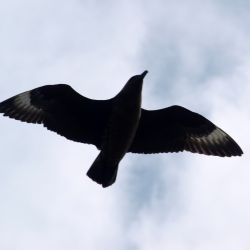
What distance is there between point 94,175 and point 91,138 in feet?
1.98

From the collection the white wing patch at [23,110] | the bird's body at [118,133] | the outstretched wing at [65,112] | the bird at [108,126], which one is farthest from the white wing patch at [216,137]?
the white wing patch at [23,110]

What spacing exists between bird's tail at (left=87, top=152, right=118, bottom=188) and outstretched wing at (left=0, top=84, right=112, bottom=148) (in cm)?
39

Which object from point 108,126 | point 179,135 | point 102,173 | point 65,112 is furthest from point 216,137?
point 65,112

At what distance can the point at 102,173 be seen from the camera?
6266 mm

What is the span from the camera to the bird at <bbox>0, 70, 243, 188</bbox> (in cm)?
629

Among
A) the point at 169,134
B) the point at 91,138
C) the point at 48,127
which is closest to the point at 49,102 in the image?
the point at 48,127

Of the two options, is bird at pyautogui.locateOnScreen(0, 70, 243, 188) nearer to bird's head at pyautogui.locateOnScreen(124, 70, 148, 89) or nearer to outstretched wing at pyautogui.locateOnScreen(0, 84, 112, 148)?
outstretched wing at pyautogui.locateOnScreen(0, 84, 112, 148)

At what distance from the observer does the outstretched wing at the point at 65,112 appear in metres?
6.66

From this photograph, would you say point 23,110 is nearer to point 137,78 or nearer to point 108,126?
point 108,126

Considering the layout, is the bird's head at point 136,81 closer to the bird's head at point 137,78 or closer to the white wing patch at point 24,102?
the bird's head at point 137,78

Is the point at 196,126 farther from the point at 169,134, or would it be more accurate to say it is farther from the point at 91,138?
the point at 91,138

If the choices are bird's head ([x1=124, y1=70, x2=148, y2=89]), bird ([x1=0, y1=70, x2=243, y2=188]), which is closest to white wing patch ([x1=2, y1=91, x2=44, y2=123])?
bird ([x1=0, y1=70, x2=243, y2=188])

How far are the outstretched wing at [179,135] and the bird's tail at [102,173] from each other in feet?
1.99

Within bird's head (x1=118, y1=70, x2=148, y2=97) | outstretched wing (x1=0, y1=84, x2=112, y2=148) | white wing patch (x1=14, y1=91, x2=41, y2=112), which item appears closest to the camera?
bird's head (x1=118, y1=70, x2=148, y2=97)
